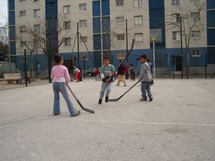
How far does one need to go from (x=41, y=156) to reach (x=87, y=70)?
42.9m

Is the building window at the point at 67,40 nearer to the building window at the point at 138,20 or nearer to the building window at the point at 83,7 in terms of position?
the building window at the point at 83,7

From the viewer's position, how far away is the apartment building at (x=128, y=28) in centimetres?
4522

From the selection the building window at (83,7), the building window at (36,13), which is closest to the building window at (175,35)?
the building window at (83,7)

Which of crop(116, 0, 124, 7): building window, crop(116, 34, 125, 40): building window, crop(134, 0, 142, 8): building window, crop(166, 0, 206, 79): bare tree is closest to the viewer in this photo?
crop(166, 0, 206, 79): bare tree

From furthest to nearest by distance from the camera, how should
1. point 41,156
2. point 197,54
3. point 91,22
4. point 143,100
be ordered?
point 91,22 → point 197,54 → point 143,100 → point 41,156

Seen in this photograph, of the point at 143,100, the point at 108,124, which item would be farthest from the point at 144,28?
the point at 108,124

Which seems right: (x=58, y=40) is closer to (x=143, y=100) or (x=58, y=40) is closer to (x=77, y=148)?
(x=143, y=100)

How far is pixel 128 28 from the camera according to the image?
48125mm

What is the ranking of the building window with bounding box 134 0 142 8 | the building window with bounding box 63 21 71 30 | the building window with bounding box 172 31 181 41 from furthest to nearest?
the building window with bounding box 63 21 71 30
the building window with bounding box 134 0 142 8
the building window with bounding box 172 31 181 41

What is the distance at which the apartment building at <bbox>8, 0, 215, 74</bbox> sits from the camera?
45219mm

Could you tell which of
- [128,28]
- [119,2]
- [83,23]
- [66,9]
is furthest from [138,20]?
[66,9]

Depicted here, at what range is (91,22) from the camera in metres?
49.9

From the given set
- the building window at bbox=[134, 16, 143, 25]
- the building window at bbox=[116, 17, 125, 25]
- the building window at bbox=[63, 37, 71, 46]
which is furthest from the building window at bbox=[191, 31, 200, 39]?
the building window at bbox=[63, 37, 71, 46]

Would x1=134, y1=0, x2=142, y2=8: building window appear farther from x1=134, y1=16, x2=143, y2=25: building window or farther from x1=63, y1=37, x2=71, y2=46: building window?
x1=63, y1=37, x2=71, y2=46: building window
